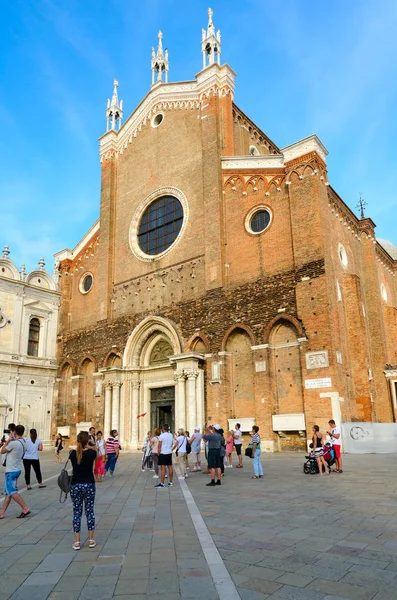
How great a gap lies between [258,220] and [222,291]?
11.4 feet

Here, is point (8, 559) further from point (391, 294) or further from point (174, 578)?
point (391, 294)

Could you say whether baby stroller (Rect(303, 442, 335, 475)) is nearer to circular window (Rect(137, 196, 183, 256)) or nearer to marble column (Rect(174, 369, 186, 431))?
marble column (Rect(174, 369, 186, 431))

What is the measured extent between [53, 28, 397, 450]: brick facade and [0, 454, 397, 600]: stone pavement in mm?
8555

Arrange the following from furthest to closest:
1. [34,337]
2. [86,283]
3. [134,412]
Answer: [34,337]
[86,283]
[134,412]

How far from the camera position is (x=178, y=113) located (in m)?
25.2

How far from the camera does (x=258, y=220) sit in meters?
20.8

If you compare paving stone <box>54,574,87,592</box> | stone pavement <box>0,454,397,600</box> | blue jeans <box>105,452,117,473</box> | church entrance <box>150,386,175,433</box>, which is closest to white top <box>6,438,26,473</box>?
stone pavement <box>0,454,397,600</box>

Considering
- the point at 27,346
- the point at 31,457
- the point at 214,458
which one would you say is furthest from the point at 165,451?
the point at 27,346

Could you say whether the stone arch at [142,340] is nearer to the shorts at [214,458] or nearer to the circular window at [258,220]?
the circular window at [258,220]

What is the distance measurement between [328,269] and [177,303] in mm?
7417

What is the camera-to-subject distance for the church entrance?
22.6 meters

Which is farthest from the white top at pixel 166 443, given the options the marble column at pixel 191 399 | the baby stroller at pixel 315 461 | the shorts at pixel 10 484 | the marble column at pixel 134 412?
the marble column at pixel 134 412

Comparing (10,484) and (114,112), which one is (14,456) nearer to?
(10,484)

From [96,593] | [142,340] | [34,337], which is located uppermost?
[34,337]
